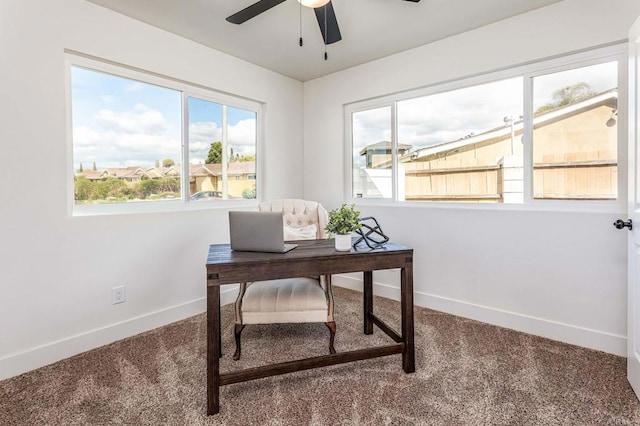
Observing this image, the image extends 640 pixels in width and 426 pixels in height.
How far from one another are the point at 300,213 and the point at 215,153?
3.87 feet

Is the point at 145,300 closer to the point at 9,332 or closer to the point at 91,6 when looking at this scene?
the point at 9,332

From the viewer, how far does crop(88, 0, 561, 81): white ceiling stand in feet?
7.80

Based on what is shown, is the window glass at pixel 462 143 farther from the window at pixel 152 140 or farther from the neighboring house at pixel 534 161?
the window at pixel 152 140

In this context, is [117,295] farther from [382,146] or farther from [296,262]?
[382,146]

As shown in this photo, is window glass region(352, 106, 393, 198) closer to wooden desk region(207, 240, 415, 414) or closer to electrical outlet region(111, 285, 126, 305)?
wooden desk region(207, 240, 415, 414)

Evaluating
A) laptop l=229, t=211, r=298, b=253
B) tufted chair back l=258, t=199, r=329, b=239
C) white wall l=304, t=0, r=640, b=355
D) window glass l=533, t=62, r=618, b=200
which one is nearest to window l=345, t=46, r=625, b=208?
window glass l=533, t=62, r=618, b=200

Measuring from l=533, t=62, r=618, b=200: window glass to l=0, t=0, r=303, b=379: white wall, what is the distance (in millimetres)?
2939

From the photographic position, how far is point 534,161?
260cm

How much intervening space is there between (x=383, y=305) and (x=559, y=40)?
8.40ft

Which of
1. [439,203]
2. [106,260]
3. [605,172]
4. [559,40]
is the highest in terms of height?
[559,40]

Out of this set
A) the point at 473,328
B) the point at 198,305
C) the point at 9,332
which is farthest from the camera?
the point at 198,305

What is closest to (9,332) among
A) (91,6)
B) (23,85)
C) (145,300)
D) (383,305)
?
(145,300)

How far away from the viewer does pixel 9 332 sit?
78.5 inches

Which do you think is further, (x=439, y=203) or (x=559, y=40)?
(x=439, y=203)
